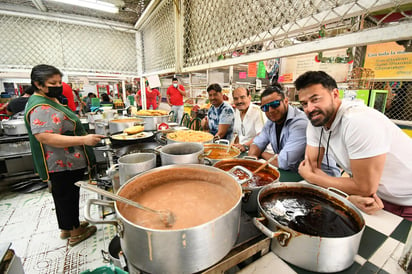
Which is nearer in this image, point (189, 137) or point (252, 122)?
point (189, 137)

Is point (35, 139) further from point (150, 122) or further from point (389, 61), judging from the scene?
point (389, 61)

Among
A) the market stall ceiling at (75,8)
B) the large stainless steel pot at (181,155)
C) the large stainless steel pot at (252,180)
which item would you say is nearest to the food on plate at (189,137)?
the large stainless steel pot at (181,155)

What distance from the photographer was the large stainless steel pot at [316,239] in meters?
0.67

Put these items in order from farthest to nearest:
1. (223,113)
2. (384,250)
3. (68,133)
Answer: (223,113)
(68,133)
(384,250)

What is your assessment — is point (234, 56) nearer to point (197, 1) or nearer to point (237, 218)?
point (197, 1)

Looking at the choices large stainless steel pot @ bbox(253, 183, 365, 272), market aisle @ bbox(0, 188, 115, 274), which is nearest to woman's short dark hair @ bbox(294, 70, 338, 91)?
large stainless steel pot @ bbox(253, 183, 365, 272)

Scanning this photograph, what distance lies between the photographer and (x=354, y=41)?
0.95m

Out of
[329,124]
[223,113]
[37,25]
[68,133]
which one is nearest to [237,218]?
[329,124]

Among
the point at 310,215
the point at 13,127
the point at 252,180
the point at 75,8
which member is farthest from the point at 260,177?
the point at 75,8

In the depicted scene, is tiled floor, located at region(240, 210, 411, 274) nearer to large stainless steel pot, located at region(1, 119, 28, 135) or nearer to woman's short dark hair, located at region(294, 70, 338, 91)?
woman's short dark hair, located at region(294, 70, 338, 91)

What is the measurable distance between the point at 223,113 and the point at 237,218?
8.86 ft

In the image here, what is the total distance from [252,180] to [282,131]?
3.62 ft

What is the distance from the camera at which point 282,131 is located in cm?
213

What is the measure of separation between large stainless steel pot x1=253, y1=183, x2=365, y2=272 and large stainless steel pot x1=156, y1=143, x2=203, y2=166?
0.46 metres
